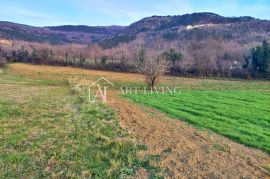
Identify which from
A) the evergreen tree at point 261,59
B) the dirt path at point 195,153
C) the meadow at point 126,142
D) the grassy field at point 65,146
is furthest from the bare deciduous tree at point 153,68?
the evergreen tree at point 261,59

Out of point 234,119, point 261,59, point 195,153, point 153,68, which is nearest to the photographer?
point 195,153

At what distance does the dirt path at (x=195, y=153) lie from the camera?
9.89 metres

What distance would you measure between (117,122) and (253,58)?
2519 inches

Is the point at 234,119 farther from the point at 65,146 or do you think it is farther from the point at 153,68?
the point at 153,68

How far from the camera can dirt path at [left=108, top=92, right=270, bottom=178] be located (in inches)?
389

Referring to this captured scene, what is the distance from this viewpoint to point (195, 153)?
1156 centimetres

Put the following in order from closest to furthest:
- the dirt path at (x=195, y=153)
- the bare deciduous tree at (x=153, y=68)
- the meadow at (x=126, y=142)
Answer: the dirt path at (x=195, y=153) → the meadow at (x=126, y=142) → the bare deciduous tree at (x=153, y=68)

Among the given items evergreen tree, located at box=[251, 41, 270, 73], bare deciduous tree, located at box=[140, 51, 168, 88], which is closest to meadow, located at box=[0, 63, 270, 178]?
bare deciduous tree, located at box=[140, 51, 168, 88]

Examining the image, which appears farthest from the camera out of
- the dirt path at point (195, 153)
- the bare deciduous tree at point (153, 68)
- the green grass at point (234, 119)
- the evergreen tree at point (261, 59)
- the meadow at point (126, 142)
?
the evergreen tree at point (261, 59)

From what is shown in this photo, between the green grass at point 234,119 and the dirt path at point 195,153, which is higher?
the green grass at point 234,119

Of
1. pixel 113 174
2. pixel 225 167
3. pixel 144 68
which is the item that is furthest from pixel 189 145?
pixel 144 68

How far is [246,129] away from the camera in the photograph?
1512 centimetres

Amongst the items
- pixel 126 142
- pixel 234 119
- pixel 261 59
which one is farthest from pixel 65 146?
pixel 261 59

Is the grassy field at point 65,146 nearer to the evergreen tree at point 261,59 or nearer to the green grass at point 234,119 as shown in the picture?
the green grass at point 234,119
